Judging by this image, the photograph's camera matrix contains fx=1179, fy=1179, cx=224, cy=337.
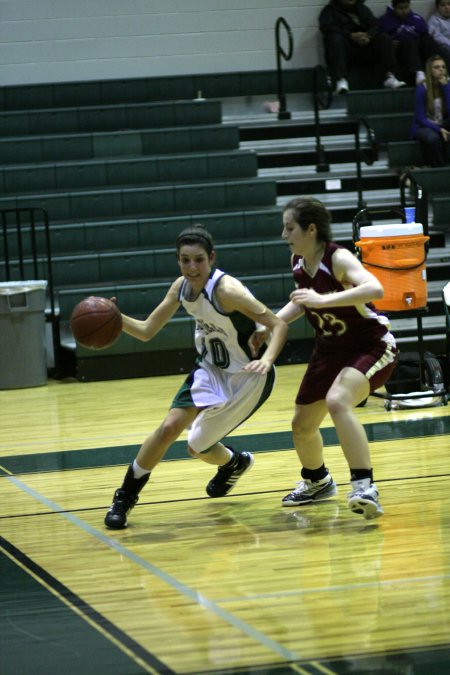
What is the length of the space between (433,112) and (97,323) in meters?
7.63

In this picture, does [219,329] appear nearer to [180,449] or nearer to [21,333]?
[180,449]

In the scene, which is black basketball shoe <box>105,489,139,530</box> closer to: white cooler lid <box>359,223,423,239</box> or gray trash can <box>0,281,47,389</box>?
white cooler lid <box>359,223,423,239</box>

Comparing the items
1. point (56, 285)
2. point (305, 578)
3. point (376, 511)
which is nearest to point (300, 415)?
point (376, 511)

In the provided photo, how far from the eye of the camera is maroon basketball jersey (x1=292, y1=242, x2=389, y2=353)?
4711 millimetres

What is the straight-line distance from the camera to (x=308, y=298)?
446cm

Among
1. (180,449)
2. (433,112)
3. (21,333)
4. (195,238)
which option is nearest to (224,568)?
(195,238)

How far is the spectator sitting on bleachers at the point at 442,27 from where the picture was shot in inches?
499

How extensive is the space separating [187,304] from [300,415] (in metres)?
0.66

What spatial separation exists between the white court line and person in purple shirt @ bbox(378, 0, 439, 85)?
843cm

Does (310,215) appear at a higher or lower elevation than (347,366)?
higher

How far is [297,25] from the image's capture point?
42.9 ft

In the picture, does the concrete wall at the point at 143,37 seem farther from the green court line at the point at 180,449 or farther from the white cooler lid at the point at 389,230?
the green court line at the point at 180,449

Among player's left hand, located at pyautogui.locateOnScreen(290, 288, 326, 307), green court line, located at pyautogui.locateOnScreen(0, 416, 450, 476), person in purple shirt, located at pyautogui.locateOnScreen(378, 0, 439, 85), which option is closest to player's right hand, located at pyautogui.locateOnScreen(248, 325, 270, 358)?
player's left hand, located at pyautogui.locateOnScreen(290, 288, 326, 307)

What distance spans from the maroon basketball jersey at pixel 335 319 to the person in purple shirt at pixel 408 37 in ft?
27.4
